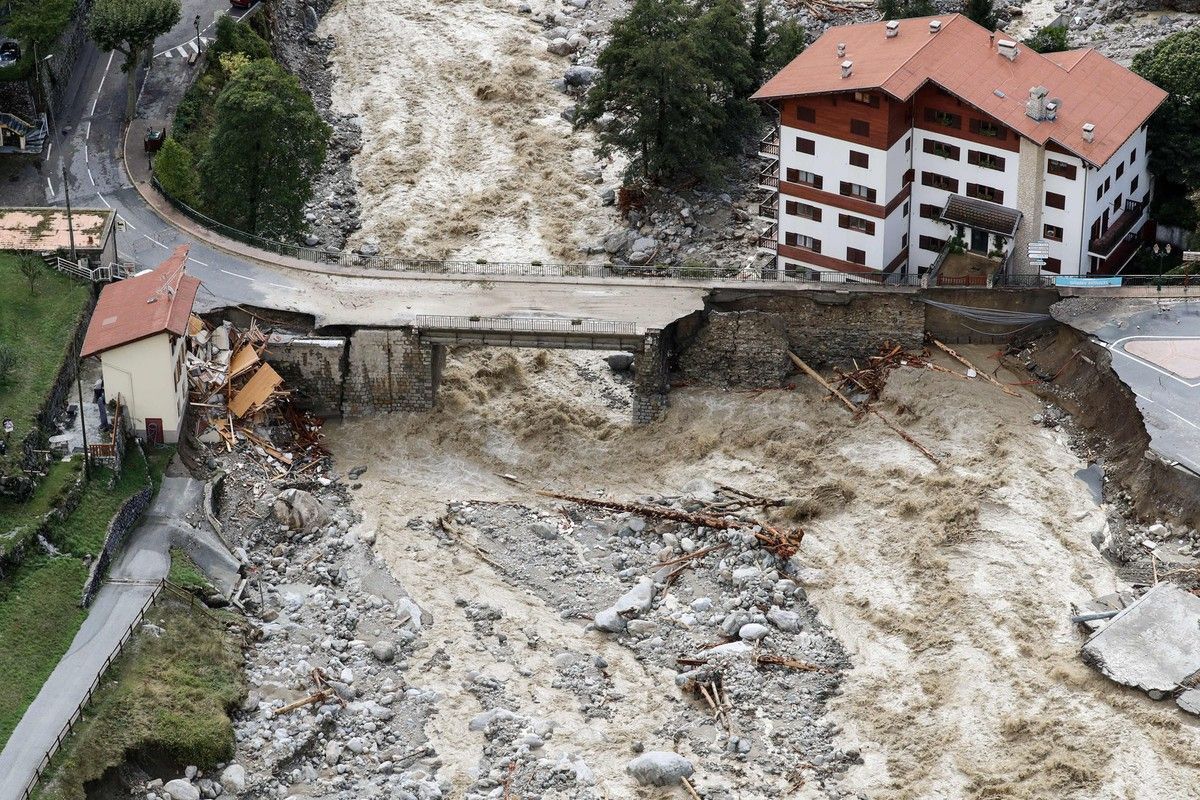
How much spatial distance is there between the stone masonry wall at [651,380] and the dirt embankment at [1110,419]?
16837 millimetres

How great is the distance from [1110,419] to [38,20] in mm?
60939

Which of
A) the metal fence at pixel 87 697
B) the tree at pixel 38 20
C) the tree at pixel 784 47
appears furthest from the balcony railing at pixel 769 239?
the tree at pixel 38 20

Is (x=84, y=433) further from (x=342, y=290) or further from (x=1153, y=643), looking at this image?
(x=1153, y=643)

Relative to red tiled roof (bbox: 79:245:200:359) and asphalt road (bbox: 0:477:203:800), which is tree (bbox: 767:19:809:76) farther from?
asphalt road (bbox: 0:477:203:800)

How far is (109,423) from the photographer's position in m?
81.8

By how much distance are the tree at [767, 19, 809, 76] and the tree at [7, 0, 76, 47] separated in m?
39.6

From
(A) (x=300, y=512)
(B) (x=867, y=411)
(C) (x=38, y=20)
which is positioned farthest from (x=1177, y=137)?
(C) (x=38, y=20)

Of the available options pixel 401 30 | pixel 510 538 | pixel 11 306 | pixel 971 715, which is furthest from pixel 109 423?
pixel 401 30

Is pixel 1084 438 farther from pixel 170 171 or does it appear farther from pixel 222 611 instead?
pixel 170 171

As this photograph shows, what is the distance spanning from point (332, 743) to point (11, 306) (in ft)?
99.5

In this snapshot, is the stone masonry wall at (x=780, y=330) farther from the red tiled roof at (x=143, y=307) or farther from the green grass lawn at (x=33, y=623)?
the green grass lawn at (x=33, y=623)

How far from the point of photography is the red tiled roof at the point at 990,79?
8925 cm

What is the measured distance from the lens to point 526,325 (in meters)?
89.9

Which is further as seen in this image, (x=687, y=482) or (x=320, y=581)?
(x=687, y=482)
